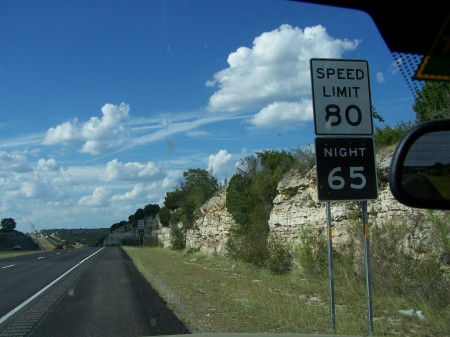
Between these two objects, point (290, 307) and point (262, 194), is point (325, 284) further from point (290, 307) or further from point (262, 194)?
point (262, 194)

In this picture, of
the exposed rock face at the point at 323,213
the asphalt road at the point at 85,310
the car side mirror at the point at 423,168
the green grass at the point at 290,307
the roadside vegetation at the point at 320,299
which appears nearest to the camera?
the car side mirror at the point at 423,168

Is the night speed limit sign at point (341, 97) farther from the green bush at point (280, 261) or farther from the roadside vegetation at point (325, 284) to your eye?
the green bush at point (280, 261)

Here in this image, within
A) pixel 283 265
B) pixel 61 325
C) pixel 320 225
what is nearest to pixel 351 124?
pixel 61 325

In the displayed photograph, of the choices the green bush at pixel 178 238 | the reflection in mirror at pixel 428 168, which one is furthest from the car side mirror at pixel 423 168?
the green bush at pixel 178 238

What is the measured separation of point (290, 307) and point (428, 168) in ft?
28.4

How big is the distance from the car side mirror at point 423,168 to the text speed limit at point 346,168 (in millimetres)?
4679

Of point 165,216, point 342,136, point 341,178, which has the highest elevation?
point 165,216

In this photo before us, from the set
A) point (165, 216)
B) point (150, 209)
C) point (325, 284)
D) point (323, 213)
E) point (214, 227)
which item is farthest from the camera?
point (150, 209)

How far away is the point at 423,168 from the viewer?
12.2 ft

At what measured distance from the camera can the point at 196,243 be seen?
47406 millimetres

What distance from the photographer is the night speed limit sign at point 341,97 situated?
8.43m

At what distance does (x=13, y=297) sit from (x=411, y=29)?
15.5 meters

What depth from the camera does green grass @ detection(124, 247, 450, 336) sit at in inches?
372

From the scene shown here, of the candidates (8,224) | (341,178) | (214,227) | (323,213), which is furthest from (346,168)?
(8,224)
